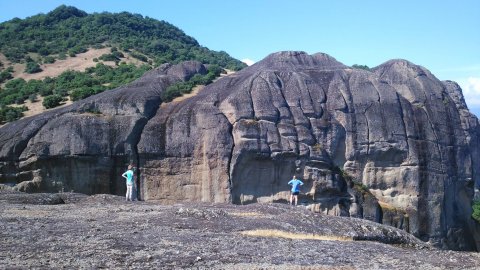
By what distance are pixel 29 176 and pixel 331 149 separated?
62.7 ft

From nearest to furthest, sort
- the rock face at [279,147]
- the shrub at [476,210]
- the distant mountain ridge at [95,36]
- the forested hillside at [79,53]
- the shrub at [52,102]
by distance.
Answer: the rock face at [279,147], the shrub at [52,102], the shrub at [476,210], the forested hillside at [79,53], the distant mountain ridge at [95,36]

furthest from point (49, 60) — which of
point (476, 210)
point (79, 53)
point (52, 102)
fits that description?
point (476, 210)

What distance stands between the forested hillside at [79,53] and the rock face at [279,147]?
975 cm

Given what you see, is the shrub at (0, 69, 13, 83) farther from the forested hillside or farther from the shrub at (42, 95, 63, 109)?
the shrub at (42, 95, 63, 109)

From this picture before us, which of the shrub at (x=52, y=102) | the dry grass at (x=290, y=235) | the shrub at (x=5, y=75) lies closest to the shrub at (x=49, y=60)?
the shrub at (x=5, y=75)

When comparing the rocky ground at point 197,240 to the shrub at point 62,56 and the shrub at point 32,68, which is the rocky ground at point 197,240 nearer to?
the shrub at point 32,68

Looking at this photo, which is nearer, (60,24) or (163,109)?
(163,109)

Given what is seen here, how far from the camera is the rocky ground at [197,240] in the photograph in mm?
16016

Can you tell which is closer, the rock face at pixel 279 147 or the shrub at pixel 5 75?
the rock face at pixel 279 147

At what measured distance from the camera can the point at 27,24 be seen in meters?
104

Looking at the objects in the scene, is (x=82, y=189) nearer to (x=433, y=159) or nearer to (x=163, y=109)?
(x=163, y=109)

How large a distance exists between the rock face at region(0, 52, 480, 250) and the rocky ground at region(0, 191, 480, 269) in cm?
1208

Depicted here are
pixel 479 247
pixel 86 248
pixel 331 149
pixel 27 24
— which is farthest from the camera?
pixel 27 24

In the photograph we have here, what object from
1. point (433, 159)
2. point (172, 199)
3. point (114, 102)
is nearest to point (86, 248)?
point (172, 199)
